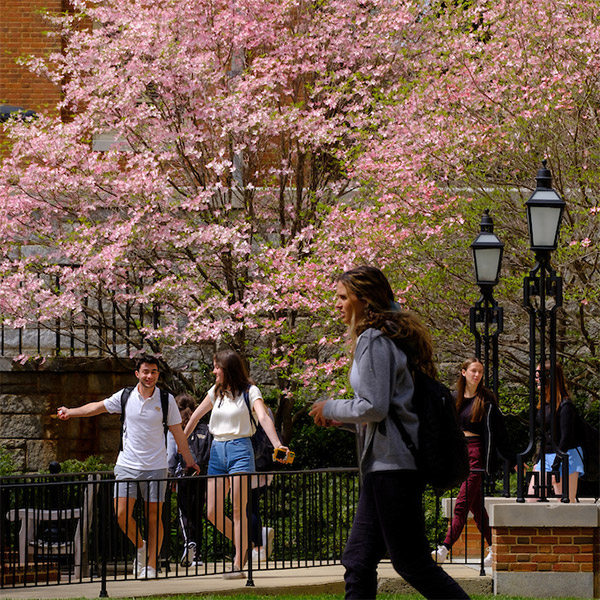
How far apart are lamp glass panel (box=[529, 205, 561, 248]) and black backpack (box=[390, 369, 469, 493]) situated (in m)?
4.69

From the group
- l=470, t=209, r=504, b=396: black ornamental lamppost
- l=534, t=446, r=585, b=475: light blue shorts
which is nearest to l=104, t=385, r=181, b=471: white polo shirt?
l=534, t=446, r=585, b=475: light blue shorts

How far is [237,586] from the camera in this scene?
946cm

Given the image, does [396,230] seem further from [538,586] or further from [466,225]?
[538,586]

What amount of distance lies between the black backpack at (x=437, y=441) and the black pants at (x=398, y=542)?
0.09 metres

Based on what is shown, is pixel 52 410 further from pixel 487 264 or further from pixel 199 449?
pixel 487 264

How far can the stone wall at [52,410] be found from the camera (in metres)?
16.4

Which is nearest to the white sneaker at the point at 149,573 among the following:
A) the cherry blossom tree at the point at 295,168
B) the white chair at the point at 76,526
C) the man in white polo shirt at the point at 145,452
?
the man in white polo shirt at the point at 145,452

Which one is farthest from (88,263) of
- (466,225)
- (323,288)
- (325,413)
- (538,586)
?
(325,413)

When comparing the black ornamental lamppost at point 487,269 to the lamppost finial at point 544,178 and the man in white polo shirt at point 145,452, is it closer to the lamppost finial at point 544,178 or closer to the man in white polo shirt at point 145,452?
the lamppost finial at point 544,178

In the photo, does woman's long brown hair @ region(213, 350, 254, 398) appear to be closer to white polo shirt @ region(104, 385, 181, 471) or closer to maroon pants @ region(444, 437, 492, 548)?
white polo shirt @ region(104, 385, 181, 471)

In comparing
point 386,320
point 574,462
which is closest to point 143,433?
point 574,462

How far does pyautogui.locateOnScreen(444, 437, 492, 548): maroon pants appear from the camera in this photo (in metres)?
10.2

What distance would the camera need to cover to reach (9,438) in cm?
1645

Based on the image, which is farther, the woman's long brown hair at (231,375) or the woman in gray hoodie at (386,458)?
the woman's long brown hair at (231,375)
